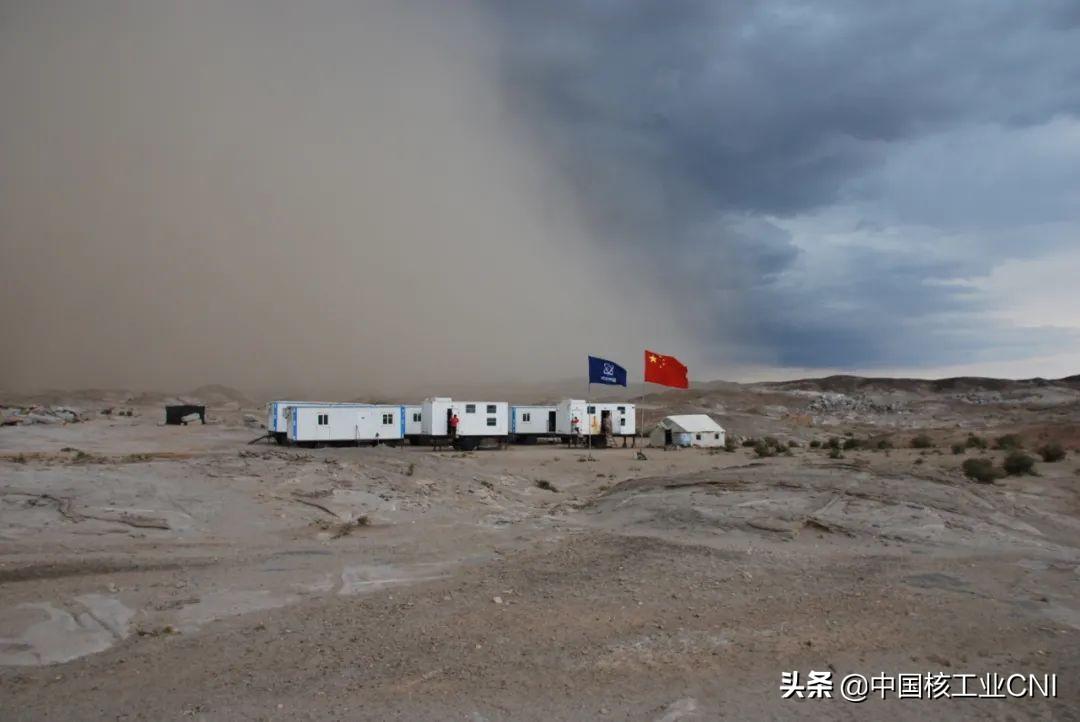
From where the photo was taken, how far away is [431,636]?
784 cm

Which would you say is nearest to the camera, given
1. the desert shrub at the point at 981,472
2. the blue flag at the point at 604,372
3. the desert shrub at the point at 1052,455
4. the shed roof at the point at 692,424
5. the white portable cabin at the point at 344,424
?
the desert shrub at the point at 981,472

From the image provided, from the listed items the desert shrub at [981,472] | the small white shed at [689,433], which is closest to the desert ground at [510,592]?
the desert shrub at [981,472]

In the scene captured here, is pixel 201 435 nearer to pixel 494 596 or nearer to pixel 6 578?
pixel 6 578

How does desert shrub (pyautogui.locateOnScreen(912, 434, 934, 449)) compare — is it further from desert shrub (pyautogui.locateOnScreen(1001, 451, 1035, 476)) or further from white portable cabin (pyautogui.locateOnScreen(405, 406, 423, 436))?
white portable cabin (pyautogui.locateOnScreen(405, 406, 423, 436))

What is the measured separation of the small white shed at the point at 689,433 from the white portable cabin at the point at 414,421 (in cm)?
1595

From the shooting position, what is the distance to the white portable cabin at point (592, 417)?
135 feet

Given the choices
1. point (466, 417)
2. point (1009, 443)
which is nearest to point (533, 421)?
point (466, 417)

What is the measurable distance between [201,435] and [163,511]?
28.6 meters

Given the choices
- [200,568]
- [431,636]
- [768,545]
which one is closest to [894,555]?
[768,545]

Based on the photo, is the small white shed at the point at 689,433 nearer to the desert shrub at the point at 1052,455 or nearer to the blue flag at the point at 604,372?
the blue flag at the point at 604,372

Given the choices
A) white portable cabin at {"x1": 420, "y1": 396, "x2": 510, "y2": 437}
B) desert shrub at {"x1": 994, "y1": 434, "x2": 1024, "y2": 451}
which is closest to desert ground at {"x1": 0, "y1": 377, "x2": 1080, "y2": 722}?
white portable cabin at {"x1": 420, "y1": 396, "x2": 510, "y2": 437}

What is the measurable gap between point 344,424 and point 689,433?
21.4 metres

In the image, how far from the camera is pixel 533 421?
42406 millimetres

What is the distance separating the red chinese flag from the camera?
3612 centimetres
